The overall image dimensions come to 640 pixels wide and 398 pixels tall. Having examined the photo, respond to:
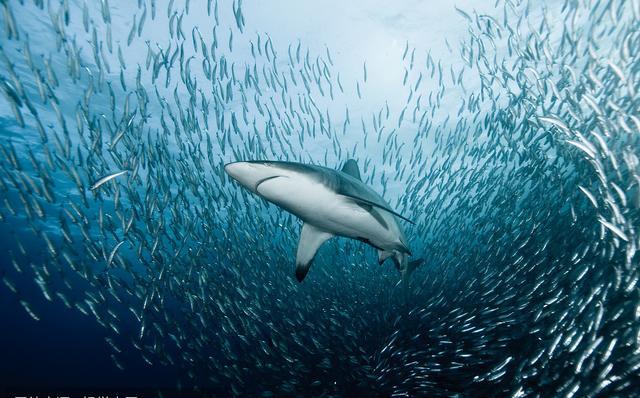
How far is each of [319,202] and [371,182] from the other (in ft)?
27.8

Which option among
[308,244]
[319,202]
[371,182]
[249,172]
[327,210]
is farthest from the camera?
[371,182]

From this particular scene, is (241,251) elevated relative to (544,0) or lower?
lower

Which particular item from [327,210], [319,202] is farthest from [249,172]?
[327,210]

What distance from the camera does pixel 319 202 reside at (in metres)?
4.20

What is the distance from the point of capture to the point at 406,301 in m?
12.7

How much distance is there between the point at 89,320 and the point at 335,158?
45.1 metres

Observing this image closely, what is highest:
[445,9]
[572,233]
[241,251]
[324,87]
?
[324,87]

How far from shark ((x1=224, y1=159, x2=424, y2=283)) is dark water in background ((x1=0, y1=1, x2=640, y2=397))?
317 centimetres

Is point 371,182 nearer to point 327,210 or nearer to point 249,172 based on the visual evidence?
point 327,210

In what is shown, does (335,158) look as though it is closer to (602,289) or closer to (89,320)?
(602,289)

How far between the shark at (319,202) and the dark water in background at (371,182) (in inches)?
125

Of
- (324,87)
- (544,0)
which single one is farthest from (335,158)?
(544,0)

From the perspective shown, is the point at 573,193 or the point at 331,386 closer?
the point at 573,193

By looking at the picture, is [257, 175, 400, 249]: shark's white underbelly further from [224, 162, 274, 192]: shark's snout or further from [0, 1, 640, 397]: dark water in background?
[0, 1, 640, 397]: dark water in background
